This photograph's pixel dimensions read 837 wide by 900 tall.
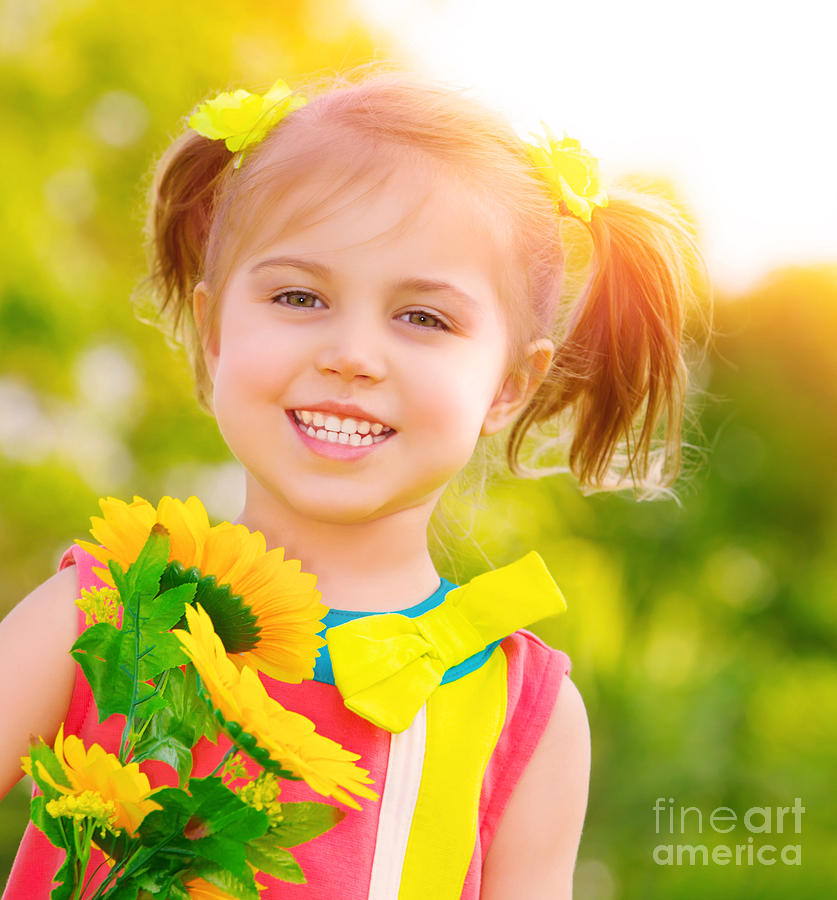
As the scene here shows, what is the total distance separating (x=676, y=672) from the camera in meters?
5.74

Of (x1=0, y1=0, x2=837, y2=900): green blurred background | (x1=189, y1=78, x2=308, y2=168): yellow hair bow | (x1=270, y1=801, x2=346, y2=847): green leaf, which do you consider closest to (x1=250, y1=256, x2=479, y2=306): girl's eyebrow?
(x1=189, y1=78, x2=308, y2=168): yellow hair bow

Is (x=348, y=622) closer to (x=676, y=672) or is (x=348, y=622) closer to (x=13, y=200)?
(x=676, y=672)

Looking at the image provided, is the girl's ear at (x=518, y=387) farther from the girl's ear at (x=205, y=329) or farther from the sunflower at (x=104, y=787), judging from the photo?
the sunflower at (x=104, y=787)

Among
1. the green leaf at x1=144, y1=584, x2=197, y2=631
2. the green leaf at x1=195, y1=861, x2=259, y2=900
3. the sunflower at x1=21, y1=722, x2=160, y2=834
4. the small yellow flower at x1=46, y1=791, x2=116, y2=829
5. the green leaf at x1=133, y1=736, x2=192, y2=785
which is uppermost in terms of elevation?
the green leaf at x1=144, y1=584, x2=197, y2=631

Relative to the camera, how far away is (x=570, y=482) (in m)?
6.08

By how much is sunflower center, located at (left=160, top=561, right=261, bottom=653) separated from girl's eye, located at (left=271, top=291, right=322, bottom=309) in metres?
0.50

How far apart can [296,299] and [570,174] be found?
504 mm

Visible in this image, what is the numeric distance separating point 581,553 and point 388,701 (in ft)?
15.7

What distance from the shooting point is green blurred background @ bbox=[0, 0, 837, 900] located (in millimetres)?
5613

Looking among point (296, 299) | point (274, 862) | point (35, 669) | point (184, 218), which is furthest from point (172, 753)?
point (184, 218)

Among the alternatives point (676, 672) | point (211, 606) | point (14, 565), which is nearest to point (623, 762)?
point (676, 672)

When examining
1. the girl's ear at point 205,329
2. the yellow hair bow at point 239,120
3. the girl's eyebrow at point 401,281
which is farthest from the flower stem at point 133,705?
the yellow hair bow at point 239,120

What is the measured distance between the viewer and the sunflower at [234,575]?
3.63 ft

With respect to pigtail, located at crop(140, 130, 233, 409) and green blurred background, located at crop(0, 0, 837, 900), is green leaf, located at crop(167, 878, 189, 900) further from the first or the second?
green blurred background, located at crop(0, 0, 837, 900)
